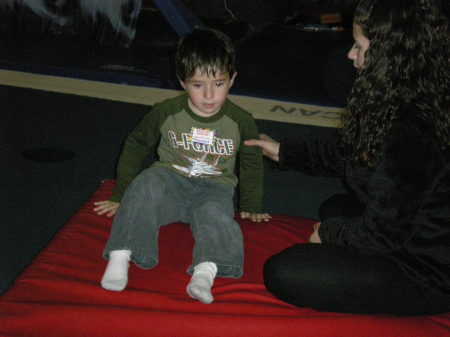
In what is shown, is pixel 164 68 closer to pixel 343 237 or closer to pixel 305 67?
pixel 305 67

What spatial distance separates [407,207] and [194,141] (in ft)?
2.84

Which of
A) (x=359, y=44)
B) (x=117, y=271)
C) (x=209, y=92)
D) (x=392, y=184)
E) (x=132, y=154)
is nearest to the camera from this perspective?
(x=392, y=184)

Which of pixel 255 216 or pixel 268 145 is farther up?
pixel 268 145

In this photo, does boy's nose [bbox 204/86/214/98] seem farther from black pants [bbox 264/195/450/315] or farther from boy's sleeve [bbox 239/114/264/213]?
black pants [bbox 264/195/450/315]

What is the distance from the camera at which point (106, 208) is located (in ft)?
6.49

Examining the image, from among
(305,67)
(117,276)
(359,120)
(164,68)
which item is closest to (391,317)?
(359,120)

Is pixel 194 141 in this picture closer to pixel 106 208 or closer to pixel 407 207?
pixel 106 208

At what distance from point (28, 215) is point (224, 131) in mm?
982

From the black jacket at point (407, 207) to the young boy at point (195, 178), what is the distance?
1.26 feet

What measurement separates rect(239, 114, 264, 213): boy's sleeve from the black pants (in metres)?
0.58

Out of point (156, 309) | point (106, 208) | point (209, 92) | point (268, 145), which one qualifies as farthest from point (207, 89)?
point (156, 309)

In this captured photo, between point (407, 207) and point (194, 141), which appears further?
point (194, 141)

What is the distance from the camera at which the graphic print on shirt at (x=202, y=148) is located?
1931 millimetres

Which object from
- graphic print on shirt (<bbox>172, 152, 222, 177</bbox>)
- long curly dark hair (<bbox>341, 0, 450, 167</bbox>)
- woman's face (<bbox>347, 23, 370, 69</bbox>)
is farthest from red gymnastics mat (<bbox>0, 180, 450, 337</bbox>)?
woman's face (<bbox>347, 23, 370, 69</bbox>)
